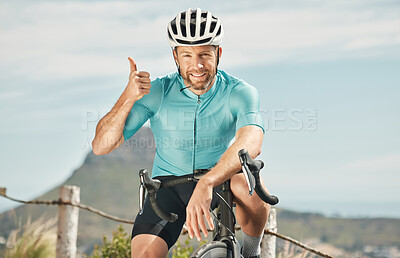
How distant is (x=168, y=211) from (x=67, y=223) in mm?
3500

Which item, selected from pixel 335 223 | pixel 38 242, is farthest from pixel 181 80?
pixel 335 223

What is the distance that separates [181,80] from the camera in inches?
125

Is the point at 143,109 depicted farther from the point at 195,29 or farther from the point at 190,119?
the point at 195,29

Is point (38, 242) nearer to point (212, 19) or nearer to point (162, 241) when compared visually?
point (162, 241)

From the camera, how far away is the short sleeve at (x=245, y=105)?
2.93 metres

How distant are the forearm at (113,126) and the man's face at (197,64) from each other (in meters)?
0.36

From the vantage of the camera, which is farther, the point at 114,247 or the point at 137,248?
the point at 114,247

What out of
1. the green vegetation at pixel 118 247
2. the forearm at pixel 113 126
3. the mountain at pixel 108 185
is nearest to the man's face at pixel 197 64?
the forearm at pixel 113 126

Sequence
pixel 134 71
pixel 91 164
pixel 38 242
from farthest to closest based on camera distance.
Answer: pixel 91 164, pixel 38 242, pixel 134 71

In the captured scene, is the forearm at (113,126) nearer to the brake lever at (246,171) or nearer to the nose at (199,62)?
the nose at (199,62)

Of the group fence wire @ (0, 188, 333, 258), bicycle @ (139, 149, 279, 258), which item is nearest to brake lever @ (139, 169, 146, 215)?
bicycle @ (139, 149, 279, 258)

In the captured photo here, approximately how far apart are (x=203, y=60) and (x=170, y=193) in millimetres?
815

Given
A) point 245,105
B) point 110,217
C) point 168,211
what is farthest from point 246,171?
point 110,217

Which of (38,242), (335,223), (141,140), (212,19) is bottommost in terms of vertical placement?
(335,223)
